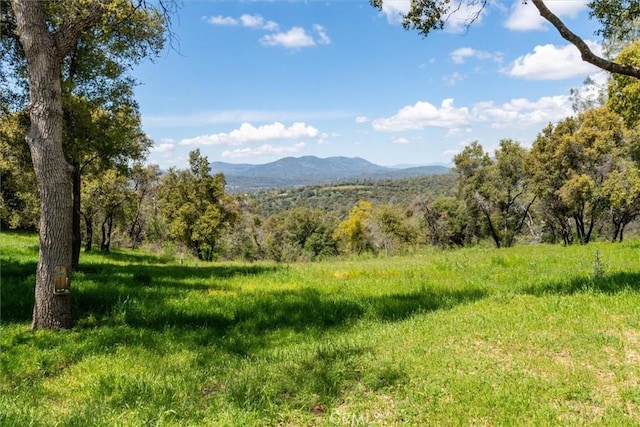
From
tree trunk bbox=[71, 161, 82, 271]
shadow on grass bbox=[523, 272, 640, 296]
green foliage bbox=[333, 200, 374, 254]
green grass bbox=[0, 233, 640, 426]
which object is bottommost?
green foliage bbox=[333, 200, 374, 254]

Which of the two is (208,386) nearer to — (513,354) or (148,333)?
(148,333)

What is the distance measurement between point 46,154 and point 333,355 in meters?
6.48

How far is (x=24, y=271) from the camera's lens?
1341 cm

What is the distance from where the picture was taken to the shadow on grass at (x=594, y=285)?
9.29 meters

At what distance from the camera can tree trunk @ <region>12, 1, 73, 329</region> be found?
784cm

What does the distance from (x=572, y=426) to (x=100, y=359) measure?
6.71 m

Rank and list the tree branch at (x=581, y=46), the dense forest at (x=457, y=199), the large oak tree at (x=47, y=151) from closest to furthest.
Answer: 1. the large oak tree at (x=47, y=151)
2. the tree branch at (x=581, y=46)
3. the dense forest at (x=457, y=199)

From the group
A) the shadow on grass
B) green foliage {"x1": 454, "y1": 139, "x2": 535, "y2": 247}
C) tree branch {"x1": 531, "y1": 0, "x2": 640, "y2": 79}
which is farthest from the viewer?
green foliage {"x1": 454, "y1": 139, "x2": 535, "y2": 247}

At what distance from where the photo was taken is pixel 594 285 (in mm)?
9766

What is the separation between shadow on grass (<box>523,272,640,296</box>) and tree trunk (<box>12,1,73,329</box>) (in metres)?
10.4

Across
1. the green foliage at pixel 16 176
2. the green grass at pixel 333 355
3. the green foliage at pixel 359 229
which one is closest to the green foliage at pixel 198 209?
the green foliage at pixel 16 176

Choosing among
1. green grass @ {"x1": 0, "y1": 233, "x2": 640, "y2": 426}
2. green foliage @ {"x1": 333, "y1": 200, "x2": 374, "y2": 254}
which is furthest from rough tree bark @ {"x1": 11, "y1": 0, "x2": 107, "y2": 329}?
green foliage @ {"x1": 333, "y1": 200, "x2": 374, "y2": 254}

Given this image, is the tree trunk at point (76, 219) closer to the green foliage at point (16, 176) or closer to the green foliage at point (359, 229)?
the green foliage at point (16, 176)

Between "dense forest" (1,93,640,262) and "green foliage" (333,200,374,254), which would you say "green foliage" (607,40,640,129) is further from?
"green foliage" (333,200,374,254)
